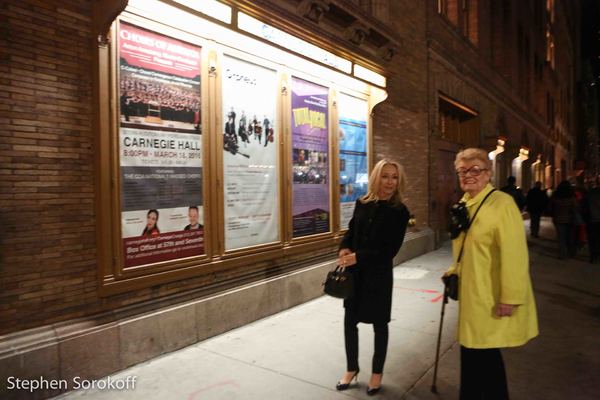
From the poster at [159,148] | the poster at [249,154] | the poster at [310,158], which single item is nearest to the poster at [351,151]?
the poster at [310,158]

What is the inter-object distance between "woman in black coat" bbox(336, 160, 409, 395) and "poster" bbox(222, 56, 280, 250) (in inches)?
89.9

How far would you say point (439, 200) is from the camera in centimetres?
1222

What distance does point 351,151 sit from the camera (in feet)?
26.7

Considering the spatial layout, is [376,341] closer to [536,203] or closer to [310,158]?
[310,158]

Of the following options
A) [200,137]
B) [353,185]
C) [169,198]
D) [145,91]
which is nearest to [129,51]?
[145,91]

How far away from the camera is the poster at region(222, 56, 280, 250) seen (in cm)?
550

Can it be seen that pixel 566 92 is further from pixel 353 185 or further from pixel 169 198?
pixel 169 198

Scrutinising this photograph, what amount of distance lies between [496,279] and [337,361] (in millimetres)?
2141

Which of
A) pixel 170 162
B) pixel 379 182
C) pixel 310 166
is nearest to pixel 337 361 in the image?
pixel 379 182

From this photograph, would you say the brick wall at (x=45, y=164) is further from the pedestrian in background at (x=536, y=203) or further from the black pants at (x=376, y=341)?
the pedestrian in background at (x=536, y=203)

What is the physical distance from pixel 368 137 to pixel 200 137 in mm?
4455

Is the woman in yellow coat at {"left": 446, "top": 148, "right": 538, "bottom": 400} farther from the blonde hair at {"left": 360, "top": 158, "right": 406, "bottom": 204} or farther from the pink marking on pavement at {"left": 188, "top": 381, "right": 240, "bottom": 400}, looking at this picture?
the pink marking on pavement at {"left": 188, "top": 381, "right": 240, "bottom": 400}

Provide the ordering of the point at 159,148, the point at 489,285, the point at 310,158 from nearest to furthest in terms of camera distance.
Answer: the point at 489,285, the point at 159,148, the point at 310,158

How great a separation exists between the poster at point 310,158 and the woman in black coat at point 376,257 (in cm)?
309
